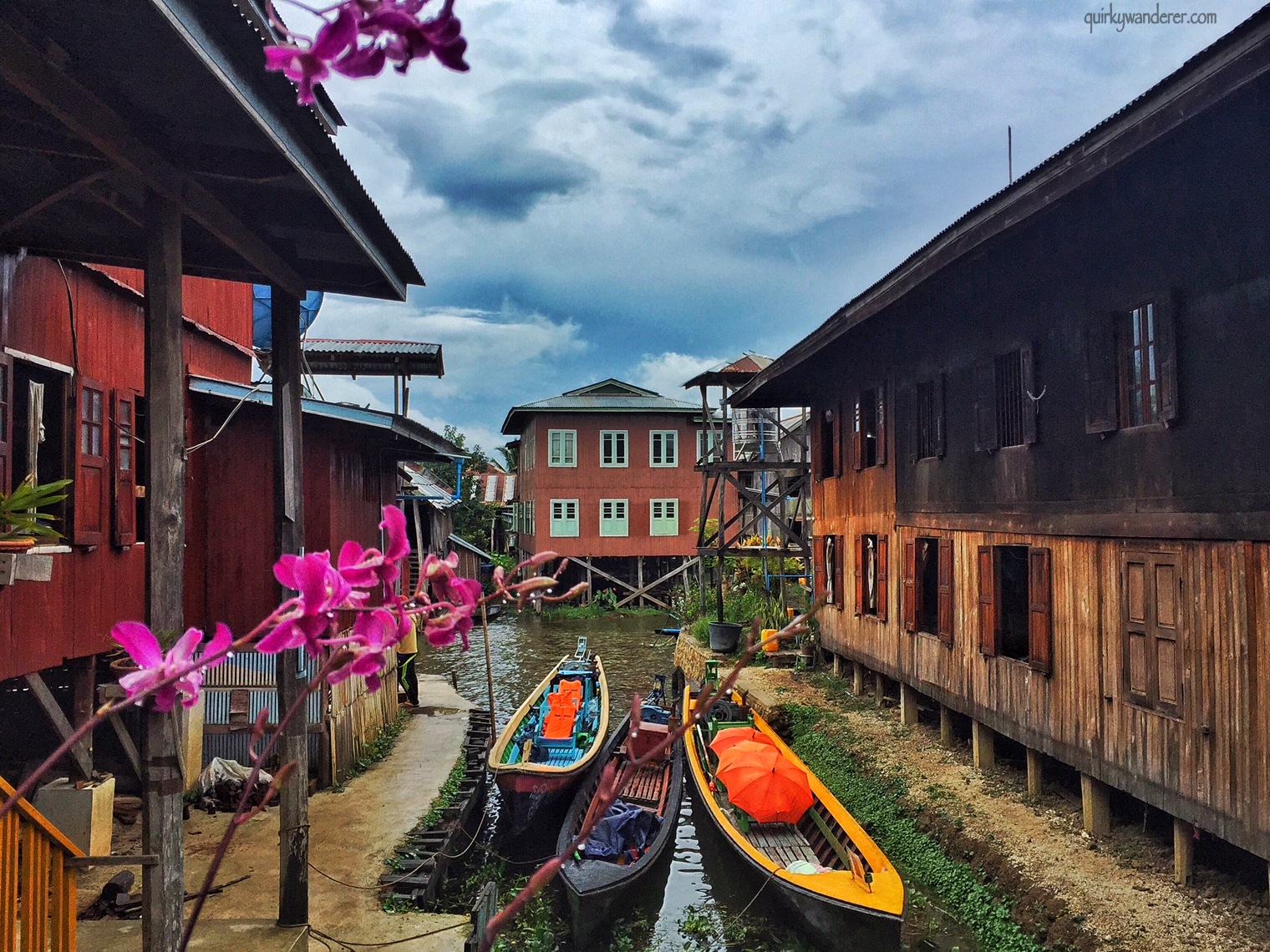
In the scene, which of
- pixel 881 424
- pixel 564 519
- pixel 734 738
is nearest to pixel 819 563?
pixel 881 424

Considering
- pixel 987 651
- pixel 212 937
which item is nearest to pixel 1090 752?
pixel 987 651

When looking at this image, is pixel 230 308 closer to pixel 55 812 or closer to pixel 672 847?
pixel 55 812

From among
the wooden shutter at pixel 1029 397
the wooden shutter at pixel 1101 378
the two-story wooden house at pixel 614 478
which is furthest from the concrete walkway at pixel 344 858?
the two-story wooden house at pixel 614 478

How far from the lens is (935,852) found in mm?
8859

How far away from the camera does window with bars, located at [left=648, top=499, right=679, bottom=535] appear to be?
31172mm

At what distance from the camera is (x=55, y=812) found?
6863 mm

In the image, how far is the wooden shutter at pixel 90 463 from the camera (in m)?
7.31

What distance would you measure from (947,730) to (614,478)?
66.0 ft

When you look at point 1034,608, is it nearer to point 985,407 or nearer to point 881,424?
point 985,407

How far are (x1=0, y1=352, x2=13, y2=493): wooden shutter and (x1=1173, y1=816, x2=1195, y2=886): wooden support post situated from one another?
991 centimetres

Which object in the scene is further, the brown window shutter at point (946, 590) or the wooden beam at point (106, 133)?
the brown window shutter at point (946, 590)

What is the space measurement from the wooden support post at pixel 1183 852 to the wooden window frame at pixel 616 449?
24.5 meters

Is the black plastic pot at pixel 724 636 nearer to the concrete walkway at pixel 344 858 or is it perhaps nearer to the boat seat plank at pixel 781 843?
the concrete walkway at pixel 344 858

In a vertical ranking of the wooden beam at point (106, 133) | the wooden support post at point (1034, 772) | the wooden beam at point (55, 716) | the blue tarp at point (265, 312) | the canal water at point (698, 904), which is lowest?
the canal water at point (698, 904)
